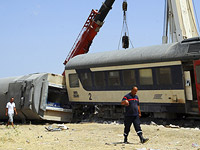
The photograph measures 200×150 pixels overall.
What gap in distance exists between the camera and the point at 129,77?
14.7 metres

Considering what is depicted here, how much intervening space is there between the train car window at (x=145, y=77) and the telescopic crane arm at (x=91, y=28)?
322 inches

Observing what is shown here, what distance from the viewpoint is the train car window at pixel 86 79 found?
16422 millimetres

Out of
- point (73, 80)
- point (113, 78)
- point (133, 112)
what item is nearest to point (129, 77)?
point (113, 78)

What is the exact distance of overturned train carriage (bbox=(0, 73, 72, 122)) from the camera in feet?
54.2

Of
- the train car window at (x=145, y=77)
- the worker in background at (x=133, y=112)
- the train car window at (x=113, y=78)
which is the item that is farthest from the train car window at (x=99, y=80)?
the worker in background at (x=133, y=112)

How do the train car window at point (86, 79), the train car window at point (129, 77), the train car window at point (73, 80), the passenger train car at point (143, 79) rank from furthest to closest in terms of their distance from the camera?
the train car window at point (73, 80) < the train car window at point (86, 79) < the train car window at point (129, 77) < the passenger train car at point (143, 79)

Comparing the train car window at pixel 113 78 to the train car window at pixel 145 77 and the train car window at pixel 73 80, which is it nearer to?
the train car window at pixel 145 77

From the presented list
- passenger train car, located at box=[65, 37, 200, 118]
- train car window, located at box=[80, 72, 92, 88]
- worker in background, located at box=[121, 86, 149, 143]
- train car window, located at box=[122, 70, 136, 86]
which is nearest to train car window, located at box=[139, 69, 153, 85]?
passenger train car, located at box=[65, 37, 200, 118]

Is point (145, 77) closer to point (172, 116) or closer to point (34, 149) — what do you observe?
point (172, 116)

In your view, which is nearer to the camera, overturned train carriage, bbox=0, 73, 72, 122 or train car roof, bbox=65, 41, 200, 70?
train car roof, bbox=65, 41, 200, 70

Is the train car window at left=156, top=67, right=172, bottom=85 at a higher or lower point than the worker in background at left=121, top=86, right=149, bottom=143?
higher

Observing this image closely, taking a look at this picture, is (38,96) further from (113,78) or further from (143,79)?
(143,79)

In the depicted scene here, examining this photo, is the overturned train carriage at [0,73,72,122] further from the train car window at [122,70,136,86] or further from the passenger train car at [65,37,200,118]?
the train car window at [122,70,136,86]

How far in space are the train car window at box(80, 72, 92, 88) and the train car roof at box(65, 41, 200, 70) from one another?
39 cm
